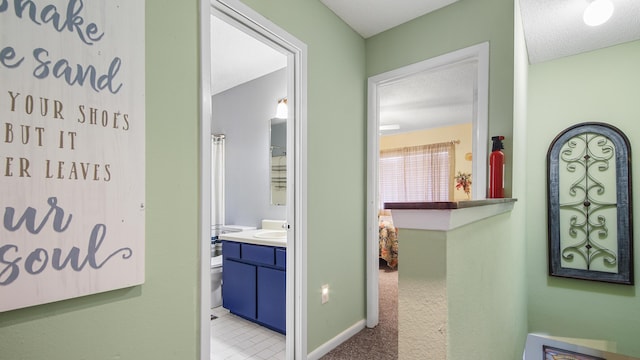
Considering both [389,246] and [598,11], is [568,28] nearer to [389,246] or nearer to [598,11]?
[598,11]

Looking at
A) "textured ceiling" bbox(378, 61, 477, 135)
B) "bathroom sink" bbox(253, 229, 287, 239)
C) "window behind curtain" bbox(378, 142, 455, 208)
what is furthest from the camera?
"window behind curtain" bbox(378, 142, 455, 208)

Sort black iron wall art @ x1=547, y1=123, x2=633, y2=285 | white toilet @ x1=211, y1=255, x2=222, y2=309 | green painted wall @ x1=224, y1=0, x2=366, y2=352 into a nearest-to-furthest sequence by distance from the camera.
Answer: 1. green painted wall @ x1=224, y1=0, x2=366, y2=352
2. black iron wall art @ x1=547, y1=123, x2=633, y2=285
3. white toilet @ x1=211, y1=255, x2=222, y2=309

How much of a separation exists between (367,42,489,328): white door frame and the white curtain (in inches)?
75.8

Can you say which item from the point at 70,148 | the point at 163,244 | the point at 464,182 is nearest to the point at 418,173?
the point at 464,182

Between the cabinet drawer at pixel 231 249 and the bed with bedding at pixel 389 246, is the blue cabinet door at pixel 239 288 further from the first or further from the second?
the bed with bedding at pixel 389 246

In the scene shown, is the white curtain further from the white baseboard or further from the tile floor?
the white baseboard

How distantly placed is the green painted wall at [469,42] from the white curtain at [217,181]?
2.06m

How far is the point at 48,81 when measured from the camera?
89 centimetres

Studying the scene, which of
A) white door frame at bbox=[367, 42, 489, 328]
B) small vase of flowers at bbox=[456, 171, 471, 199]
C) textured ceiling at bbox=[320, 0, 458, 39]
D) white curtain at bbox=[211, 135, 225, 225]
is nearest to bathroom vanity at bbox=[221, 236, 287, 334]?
white door frame at bbox=[367, 42, 489, 328]

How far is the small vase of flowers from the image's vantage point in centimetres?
561

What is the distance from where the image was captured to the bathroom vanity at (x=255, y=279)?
2240 mm

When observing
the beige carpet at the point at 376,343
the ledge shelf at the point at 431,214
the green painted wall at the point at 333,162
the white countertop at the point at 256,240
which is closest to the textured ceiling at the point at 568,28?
the green painted wall at the point at 333,162

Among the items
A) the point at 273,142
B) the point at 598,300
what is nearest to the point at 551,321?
the point at 598,300

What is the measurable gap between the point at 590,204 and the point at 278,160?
110 inches
